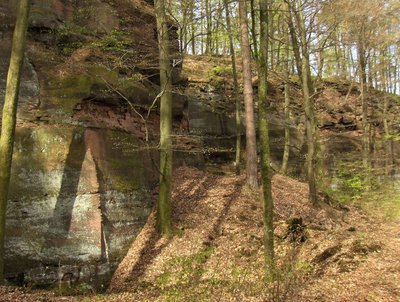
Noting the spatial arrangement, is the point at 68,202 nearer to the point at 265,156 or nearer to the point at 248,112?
the point at 265,156

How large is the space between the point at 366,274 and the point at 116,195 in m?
7.76

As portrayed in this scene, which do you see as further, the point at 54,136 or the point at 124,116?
the point at 124,116

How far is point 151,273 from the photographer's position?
10867 millimetres

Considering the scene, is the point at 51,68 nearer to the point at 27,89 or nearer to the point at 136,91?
the point at 27,89

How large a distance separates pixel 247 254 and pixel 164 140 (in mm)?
4515

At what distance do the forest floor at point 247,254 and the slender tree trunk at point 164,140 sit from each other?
57 cm

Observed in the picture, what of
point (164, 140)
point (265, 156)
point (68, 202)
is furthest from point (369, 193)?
point (68, 202)

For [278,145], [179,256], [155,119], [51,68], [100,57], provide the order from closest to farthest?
[179,256], [51,68], [100,57], [155,119], [278,145]

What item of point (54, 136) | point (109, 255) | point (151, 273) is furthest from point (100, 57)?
point (151, 273)

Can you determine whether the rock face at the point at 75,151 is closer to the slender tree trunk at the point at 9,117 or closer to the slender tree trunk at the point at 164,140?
the slender tree trunk at the point at 164,140

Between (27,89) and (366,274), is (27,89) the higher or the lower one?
the higher one

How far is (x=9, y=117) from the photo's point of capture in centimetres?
886

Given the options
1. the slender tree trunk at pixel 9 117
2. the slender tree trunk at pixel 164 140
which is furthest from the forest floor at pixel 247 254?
the slender tree trunk at pixel 9 117

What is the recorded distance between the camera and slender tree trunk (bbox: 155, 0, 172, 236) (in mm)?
12266
